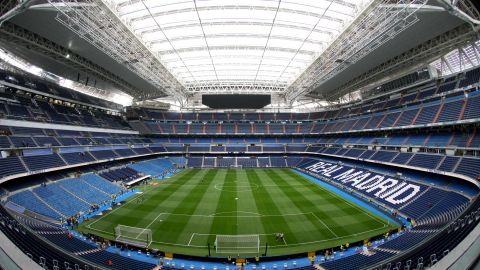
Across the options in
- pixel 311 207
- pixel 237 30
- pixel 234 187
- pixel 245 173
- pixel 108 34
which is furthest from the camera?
pixel 245 173

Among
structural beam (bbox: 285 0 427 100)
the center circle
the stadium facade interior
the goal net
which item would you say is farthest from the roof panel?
the goal net

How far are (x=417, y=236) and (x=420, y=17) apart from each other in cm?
1660

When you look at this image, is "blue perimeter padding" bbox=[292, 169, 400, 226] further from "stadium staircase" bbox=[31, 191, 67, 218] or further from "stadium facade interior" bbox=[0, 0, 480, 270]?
"stadium staircase" bbox=[31, 191, 67, 218]

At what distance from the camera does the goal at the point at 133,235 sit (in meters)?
16.8

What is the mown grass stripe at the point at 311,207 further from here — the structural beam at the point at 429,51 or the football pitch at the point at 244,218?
the structural beam at the point at 429,51

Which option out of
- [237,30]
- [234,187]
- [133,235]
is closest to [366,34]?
[237,30]

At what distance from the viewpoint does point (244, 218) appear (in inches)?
842

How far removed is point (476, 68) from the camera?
25.7 meters

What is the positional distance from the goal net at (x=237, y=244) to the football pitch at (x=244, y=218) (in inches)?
10.9

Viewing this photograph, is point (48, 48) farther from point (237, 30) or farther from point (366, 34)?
point (366, 34)

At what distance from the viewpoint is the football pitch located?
17.2m

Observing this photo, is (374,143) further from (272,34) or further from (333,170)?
(272,34)

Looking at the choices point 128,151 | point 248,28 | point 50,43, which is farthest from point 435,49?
point 128,151

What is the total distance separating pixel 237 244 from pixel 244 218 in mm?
4893
